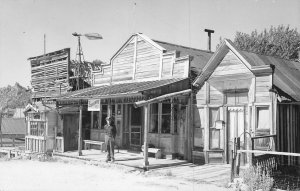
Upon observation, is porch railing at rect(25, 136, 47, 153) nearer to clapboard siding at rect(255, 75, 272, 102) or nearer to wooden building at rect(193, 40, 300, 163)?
wooden building at rect(193, 40, 300, 163)

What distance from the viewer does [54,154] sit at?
1750 centimetres

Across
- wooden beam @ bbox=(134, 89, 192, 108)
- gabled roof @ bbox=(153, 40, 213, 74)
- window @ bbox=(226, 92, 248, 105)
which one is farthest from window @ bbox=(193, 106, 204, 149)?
gabled roof @ bbox=(153, 40, 213, 74)

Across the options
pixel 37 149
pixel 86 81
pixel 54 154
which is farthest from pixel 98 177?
pixel 86 81

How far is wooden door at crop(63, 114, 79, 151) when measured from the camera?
18.6 m

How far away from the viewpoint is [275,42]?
37406 mm

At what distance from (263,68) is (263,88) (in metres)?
0.69

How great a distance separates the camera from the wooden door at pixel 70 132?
18605mm

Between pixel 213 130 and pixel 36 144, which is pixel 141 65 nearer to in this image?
pixel 213 130

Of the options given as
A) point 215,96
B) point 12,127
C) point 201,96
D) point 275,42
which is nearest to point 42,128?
point 12,127

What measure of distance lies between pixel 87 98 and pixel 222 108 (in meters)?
5.95

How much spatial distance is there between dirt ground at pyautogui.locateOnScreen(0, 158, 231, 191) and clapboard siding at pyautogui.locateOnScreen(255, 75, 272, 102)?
3972mm

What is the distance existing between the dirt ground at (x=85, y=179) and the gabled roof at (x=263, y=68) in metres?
4.57

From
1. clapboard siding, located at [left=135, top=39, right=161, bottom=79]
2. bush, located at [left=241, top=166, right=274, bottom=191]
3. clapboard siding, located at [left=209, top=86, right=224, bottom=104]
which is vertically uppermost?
clapboard siding, located at [left=135, top=39, right=161, bottom=79]

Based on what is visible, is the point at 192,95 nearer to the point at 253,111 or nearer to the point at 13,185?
the point at 253,111
